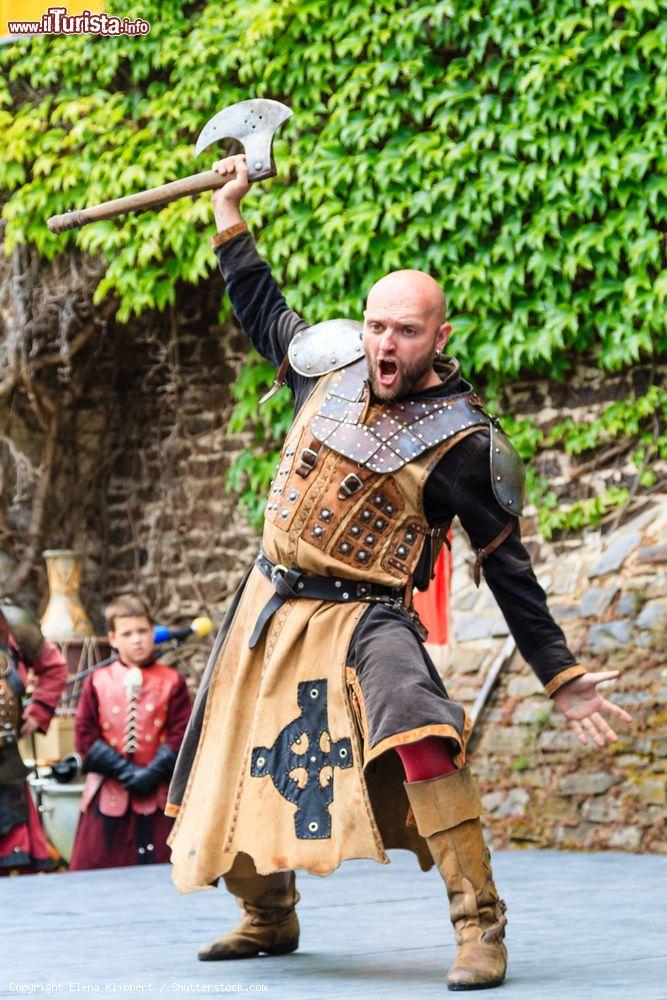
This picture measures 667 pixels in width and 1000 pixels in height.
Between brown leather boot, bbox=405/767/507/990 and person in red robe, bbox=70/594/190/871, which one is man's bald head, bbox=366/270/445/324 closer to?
brown leather boot, bbox=405/767/507/990

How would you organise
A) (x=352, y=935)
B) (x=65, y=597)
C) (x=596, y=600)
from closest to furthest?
1. (x=352, y=935)
2. (x=596, y=600)
3. (x=65, y=597)

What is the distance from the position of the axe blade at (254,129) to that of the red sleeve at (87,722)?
2.93 metres

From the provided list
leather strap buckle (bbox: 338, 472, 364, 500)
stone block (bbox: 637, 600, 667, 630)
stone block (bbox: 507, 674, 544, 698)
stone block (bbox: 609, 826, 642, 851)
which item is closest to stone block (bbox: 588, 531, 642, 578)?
stone block (bbox: 637, 600, 667, 630)

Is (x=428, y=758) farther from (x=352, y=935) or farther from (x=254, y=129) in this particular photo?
(x=254, y=129)

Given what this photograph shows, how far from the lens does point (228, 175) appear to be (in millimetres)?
3777

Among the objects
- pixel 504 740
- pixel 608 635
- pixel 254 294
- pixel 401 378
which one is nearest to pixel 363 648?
pixel 401 378

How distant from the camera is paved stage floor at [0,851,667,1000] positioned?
123 inches

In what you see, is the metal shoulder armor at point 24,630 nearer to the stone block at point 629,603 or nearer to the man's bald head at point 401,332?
the stone block at point 629,603

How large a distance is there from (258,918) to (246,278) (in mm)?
1550

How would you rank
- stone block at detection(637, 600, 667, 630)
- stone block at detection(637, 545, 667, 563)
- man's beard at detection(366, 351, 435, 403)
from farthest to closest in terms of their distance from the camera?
stone block at detection(637, 545, 667, 563), stone block at detection(637, 600, 667, 630), man's beard at detection(366, 351, 435, 403)

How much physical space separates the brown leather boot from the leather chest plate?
2.26ft

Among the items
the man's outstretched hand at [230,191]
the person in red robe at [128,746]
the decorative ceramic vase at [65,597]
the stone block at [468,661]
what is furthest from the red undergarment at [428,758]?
the decorative ceramic vase at [65,597]

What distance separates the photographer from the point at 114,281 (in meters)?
8.41

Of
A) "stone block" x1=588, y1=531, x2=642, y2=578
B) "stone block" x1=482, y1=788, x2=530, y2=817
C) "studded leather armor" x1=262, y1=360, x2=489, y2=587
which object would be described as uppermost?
"studded leather armor" x1=262, y1=360, x2=489, y2=587
